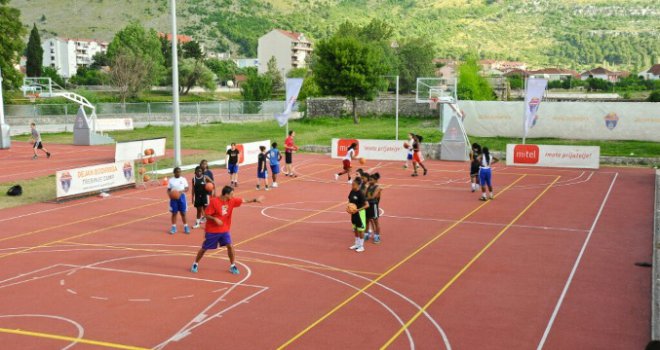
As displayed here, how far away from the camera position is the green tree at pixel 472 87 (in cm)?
6800

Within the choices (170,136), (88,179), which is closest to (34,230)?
(88,179)

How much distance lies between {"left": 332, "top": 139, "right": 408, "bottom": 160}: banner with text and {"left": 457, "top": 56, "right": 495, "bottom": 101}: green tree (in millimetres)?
32235

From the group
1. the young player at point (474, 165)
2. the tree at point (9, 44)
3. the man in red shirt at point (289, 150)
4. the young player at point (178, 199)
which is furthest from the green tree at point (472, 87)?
the young player at point (178, 199)

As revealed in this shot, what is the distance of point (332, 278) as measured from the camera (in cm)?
1410

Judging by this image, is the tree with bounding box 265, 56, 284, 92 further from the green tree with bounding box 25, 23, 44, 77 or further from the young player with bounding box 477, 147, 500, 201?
the young player with bounding box 477, 147, 500, 201

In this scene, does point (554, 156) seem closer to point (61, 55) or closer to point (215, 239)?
point (215, 239)

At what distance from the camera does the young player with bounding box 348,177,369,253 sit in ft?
53.1

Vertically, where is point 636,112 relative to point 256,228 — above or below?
above

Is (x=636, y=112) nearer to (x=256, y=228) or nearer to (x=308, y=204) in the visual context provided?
(x=308, y=204)

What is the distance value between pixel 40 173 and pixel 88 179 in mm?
8547

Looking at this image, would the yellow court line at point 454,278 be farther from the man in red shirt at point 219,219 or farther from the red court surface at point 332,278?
the man in red shirt at point 219,219

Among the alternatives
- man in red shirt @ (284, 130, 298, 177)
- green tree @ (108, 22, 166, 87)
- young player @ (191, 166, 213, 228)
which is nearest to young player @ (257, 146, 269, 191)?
man in red shirt @ (284, 130, 298, 177)

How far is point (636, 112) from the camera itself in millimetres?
43938

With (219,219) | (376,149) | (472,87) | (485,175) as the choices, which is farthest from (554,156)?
(472,87)
